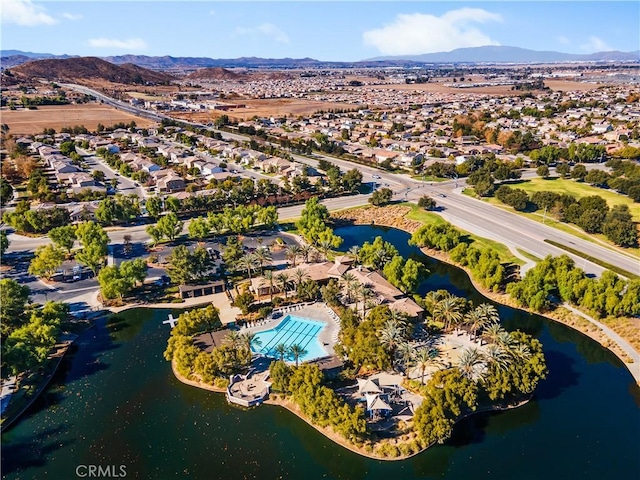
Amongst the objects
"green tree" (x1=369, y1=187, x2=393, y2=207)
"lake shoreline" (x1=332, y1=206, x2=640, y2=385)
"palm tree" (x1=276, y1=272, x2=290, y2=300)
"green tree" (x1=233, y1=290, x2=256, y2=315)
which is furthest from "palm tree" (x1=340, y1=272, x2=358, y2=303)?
"green tree" (x1=369, y1=187, x2=393, y2=207)

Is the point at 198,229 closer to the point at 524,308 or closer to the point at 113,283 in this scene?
the point at 113,283

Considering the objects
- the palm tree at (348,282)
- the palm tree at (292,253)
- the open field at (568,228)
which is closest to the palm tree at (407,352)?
the palm tree at (348,282)

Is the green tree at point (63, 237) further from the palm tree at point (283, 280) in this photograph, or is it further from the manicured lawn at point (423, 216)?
the manicured lawn at point (423, 216)

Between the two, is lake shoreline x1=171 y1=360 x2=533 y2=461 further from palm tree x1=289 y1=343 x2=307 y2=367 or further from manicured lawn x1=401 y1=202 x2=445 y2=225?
manicured lawn x1=401 y1=202 x2=445 y2=225

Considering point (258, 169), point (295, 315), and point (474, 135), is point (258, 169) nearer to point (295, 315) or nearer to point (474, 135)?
point (295, 315)

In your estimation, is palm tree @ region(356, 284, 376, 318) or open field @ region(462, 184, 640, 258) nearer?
palm tree @ region(356, 284, 376, 318)

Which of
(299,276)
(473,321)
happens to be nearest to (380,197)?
(299,276)
